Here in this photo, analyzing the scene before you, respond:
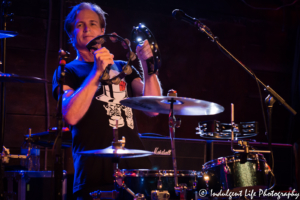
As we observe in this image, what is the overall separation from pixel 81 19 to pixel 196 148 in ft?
5.74

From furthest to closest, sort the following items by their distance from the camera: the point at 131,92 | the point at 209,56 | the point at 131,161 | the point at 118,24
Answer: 1. the point at 209,56
2. the point at 118,24
3. the point at 131,92
4. the point at 131,161

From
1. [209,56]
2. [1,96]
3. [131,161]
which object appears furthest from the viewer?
[209,56]

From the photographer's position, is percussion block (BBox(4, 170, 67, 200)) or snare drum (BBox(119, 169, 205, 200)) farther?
percussion block (BBox(4, 170, 67, 200))

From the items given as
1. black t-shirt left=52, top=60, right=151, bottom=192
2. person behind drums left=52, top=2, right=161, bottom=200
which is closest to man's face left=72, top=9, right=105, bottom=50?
person behind drums left=52, top=2, right=161, bottom=200

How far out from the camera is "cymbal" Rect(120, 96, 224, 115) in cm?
199

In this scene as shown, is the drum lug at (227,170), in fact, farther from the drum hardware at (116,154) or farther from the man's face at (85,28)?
the man's face at (85,28)

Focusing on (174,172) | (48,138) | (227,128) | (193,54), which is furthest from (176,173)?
(193,54)

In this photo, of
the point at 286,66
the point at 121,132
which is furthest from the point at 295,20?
the point at 121,132

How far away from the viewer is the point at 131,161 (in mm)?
2334

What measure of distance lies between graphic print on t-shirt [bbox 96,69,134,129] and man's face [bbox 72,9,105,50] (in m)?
0.34

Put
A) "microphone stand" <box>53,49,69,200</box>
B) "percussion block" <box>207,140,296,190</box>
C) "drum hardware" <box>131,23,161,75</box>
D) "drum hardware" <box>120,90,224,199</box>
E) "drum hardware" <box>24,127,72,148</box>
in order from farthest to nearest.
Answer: "percussion block" <box>207,140,296,190</box>
"drum hardware" <box>24,127,72,148</box>
"drum hardware" <box>131,23,161,75</box>
"drum hardware" <box>120,90,224,199</box>
"microphone stand" <box>53,49,69,200</box>

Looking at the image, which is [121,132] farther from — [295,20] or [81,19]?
[295,20]

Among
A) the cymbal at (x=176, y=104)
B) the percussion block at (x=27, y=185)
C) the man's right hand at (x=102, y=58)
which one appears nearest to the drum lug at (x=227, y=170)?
the cymbal at (x=176, y=104)

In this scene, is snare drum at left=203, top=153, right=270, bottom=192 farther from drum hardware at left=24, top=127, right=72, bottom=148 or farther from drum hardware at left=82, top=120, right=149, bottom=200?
drum hardware at left=24, top=127, right=72, bottom=148
